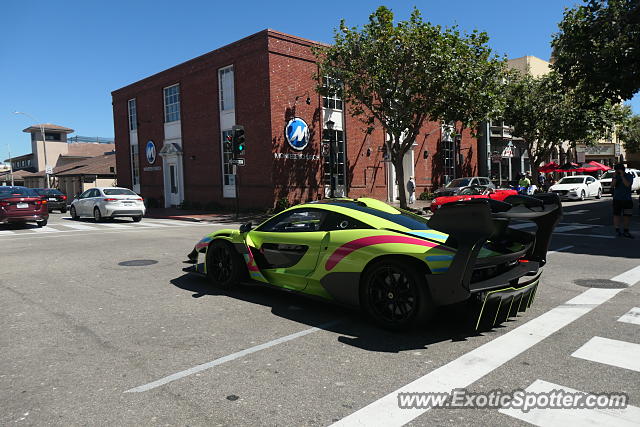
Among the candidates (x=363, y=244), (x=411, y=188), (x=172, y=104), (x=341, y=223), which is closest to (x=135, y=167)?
(x=172, y=104)

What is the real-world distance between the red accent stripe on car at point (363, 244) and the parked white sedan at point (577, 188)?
25.4 meters

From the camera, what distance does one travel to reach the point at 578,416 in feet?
9.77

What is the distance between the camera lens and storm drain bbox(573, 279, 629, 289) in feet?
21.5

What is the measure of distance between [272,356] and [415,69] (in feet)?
56.6

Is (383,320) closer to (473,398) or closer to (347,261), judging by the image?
(347,261)

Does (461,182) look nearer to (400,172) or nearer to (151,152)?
(400,172)

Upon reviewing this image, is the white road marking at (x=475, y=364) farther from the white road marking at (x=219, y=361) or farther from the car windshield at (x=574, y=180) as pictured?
the car windshield at (x=574, y=180)

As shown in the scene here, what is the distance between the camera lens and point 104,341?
4.54m

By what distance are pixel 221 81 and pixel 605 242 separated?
20.8 meters

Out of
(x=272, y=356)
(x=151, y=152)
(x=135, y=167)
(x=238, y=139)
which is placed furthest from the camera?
(x=135, y=167)

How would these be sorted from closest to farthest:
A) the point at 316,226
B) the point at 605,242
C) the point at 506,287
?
the point at 506,287 < the point at 316,226 < the point at 605,242

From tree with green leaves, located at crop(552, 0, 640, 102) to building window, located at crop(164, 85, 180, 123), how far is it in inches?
848

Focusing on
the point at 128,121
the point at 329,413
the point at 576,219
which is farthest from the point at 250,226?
the point at 128,121

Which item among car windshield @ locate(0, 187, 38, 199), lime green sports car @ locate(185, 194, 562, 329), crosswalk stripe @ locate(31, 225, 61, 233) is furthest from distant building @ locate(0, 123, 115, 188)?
lime green sports car @ locate(185, 194, 562, 329)
